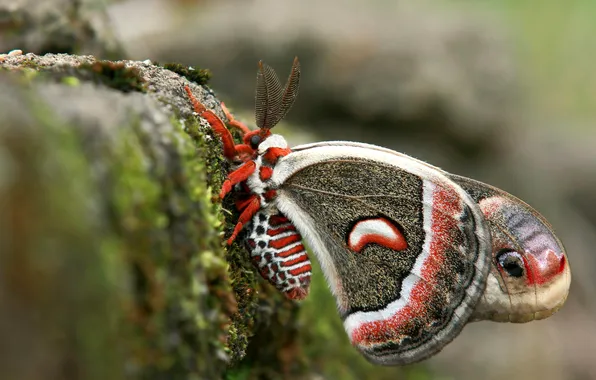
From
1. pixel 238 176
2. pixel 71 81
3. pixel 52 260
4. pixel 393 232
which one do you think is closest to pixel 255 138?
pixel 238 176

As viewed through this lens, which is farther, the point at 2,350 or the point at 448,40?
the point at 448,40

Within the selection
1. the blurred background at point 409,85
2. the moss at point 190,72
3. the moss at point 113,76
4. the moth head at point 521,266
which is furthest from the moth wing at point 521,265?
the blurred background at point 409,85

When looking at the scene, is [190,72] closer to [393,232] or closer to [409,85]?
[393,232]

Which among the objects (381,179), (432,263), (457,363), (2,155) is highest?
(2,155)

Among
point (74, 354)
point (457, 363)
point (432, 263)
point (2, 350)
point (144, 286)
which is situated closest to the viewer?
point (2, 350)

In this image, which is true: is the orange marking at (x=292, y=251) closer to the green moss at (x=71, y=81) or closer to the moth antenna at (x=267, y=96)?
the moth antenna at (x=267, y=96)

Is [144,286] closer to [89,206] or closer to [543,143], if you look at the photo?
[89,206]

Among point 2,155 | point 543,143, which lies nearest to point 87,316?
point 2,155
